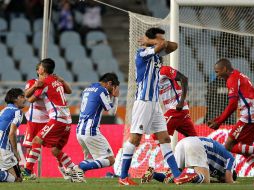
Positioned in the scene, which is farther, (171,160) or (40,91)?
(40,91)

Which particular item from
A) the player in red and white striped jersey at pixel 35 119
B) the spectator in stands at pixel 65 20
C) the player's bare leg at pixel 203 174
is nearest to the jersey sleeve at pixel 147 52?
the player's bare leg at pixel 203 174

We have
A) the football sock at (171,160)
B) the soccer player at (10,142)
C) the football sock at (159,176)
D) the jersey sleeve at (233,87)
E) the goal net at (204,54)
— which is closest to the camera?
the football sock at (171,160)

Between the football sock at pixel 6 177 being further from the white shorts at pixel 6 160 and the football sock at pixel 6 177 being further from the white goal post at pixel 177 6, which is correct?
the white goal post at pixel 177 6

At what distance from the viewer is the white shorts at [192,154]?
45.0ft

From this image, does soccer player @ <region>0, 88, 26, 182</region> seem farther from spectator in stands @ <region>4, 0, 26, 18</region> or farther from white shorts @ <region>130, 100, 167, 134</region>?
spectator in stands @ <region>4, 0, 26, 18</region>

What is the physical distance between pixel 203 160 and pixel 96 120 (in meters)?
1.87

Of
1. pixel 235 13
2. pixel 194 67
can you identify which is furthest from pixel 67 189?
pixel 235 13

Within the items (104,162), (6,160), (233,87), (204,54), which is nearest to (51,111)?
(6,160)

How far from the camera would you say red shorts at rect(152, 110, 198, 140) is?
15.7m

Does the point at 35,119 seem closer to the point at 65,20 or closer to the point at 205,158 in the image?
the point at 205,158

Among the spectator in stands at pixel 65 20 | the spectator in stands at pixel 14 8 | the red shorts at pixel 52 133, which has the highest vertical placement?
the spectator in stands at pixel 14 8

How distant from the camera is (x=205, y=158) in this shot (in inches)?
542

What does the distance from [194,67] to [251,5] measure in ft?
6.38

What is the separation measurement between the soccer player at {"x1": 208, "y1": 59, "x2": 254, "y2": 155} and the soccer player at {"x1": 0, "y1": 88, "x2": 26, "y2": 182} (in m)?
2.84
